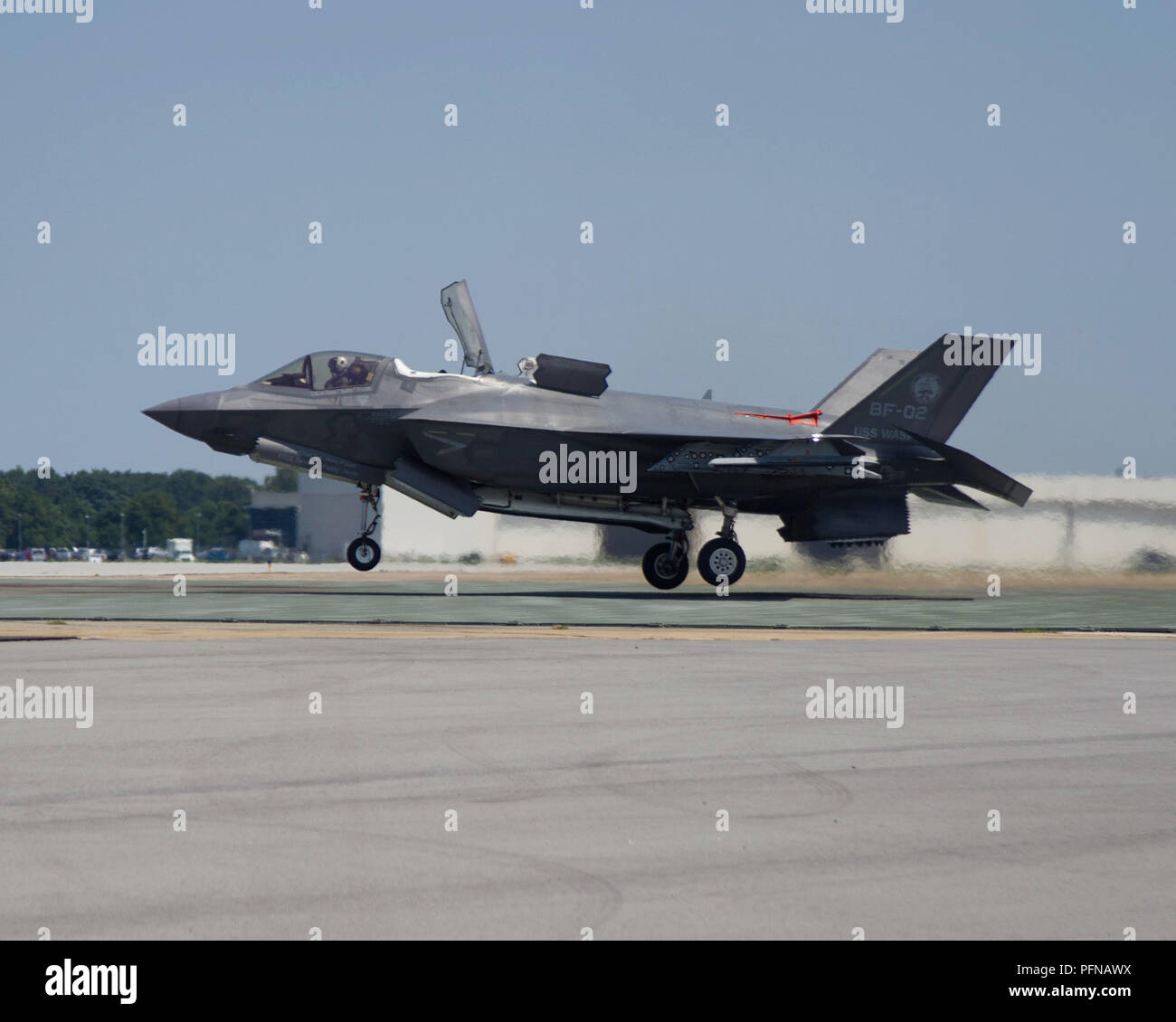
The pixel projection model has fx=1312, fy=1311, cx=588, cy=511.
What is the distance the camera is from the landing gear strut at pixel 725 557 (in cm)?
2630

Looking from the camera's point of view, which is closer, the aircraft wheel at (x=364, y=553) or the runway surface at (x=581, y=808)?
the runway surface at (x=581, y=808)

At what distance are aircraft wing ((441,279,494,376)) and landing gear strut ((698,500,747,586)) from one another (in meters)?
5.54

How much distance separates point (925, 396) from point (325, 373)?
38.0 ft

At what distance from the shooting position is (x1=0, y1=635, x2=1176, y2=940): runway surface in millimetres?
4555

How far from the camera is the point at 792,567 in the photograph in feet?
98.7

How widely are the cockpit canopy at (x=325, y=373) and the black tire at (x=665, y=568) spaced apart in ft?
22.6

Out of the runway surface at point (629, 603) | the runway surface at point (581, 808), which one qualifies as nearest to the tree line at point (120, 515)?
the runway surface at point (629, 603)

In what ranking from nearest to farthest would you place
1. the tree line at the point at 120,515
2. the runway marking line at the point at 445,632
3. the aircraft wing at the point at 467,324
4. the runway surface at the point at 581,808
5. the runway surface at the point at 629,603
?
the runway surface at the point at 581,808 → the runway marking line at the point at 445,632 → the runway surface at the point at 629,603 → the aircraft wing at the point at 467,324 → the tree line at the point at 120,515

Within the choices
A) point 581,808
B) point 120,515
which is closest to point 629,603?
point 581,808

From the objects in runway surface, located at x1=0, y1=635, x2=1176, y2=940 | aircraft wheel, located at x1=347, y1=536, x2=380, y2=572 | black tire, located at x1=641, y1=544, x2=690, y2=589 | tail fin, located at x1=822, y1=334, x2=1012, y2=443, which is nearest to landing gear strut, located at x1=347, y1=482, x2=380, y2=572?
aircraft wheel, located at x1=347, y1=536, x2=380, y2=572

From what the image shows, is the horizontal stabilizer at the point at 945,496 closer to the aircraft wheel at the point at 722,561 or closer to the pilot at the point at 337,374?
the aircraft wheel at the point at 722,561

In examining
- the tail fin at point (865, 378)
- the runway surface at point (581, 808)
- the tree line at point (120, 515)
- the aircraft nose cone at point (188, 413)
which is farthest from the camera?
the tree line at point (120, 515)

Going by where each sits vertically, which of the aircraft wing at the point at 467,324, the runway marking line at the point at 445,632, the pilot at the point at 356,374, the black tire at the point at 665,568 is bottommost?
the runway marking line at the point at 445,632
